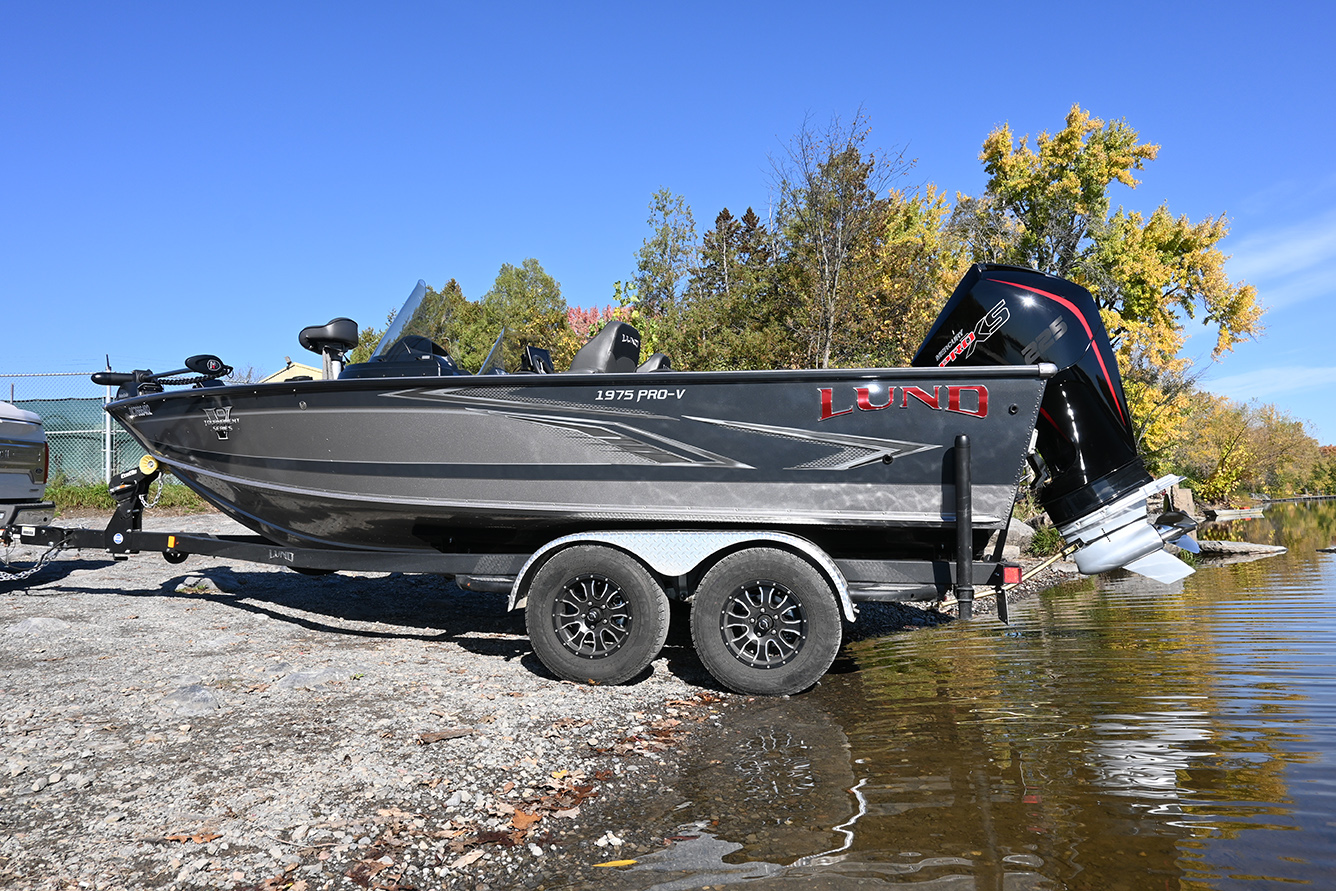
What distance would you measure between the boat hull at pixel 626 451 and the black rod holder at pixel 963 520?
0.15m

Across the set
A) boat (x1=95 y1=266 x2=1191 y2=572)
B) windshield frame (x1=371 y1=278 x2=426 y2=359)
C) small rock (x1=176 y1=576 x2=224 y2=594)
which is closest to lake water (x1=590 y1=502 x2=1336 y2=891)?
boat (x1=95 y1=266 x2=1191 y2=572)

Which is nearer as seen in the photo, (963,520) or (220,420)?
(963,520)

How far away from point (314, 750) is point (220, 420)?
10.3 feet

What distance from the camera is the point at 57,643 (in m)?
5.27

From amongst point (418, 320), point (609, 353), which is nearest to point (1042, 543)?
point (609, 353)

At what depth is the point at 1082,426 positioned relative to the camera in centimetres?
468

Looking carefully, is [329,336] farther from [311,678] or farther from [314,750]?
[314,750]

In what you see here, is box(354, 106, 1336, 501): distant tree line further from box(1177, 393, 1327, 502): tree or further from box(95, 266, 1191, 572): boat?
box(95, 266, 1191, 572): boat

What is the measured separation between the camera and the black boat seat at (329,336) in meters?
5.61

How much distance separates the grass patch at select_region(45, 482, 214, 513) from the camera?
1348 centimetres

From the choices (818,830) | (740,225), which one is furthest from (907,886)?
(740,225)

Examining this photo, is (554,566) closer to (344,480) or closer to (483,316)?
(344,480)

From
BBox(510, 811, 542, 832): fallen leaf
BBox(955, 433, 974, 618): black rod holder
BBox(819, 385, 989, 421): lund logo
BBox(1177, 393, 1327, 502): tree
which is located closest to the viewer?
BBox(510, 811, 542, 832): fallen leaf

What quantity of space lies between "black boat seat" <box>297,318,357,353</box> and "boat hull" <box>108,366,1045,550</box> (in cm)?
44
